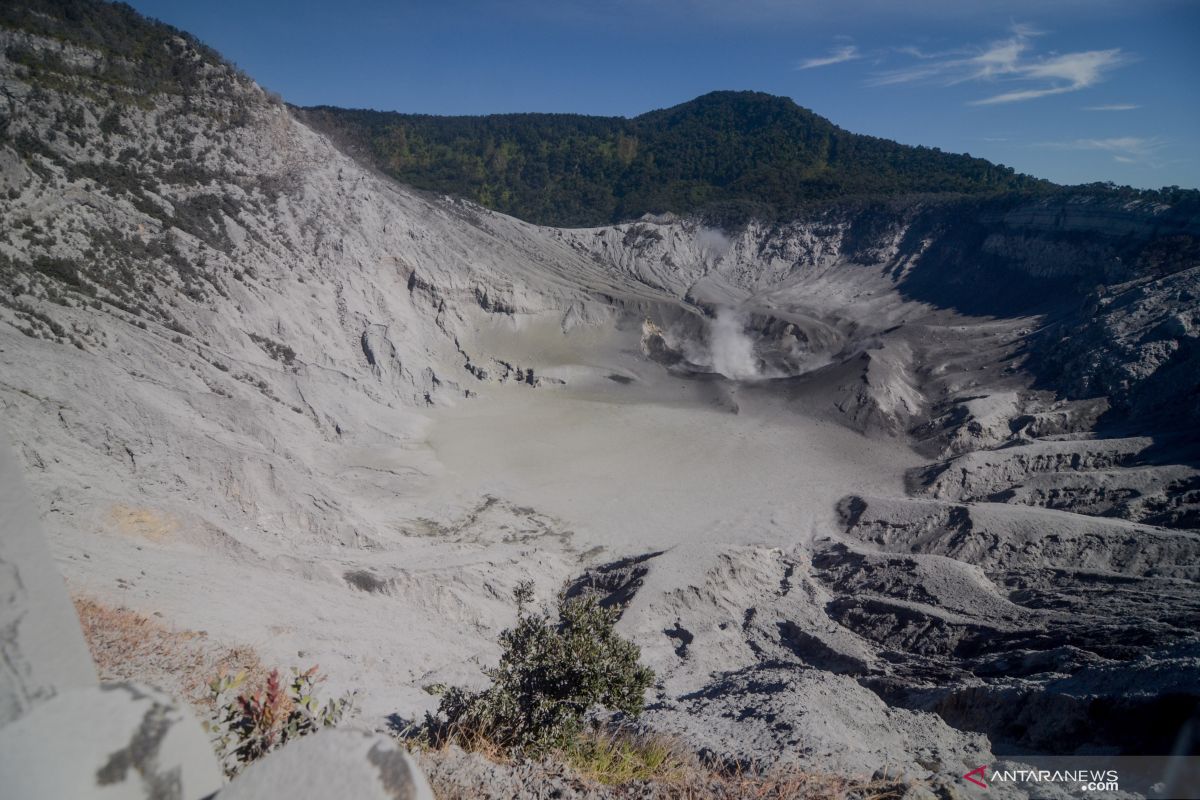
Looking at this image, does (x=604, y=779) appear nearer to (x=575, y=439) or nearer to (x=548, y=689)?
(x=548, y=689)

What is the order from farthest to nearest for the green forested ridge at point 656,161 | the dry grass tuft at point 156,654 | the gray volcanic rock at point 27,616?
the green forested ridge at point 656,161, the dry grass tuft at point 156,654, the gray volcanic rock at point 27,616

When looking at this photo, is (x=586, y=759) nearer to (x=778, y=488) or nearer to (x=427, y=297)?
(x=778, y=488)

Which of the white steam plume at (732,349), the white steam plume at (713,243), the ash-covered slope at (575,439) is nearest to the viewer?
the ash-covered slope at (575,439)

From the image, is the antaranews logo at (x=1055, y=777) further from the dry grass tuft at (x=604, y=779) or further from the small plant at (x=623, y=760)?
the small plant at (x=623, y=760)

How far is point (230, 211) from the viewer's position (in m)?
30.2

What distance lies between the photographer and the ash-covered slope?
1171cm

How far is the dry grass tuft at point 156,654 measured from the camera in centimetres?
658

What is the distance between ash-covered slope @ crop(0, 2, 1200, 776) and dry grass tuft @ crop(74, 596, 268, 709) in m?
1.16

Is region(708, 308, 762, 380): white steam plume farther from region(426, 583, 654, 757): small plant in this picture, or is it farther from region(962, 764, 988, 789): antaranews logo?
region(426, 583, 654, 757): small plant

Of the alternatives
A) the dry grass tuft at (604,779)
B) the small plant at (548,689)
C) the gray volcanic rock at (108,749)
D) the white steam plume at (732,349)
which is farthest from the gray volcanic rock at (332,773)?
the white steam plume at (732,349)

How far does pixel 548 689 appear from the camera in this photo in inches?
274

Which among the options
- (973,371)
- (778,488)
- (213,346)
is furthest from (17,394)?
(973,371)

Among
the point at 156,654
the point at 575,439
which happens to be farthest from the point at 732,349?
the point at 156,654

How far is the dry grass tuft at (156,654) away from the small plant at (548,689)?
2418mm
